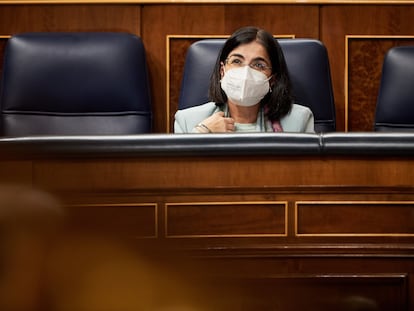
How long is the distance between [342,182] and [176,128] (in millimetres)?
626

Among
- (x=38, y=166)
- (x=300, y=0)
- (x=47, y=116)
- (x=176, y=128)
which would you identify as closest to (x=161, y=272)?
(x=38, y=166)

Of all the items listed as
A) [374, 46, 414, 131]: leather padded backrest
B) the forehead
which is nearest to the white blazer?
the forehead

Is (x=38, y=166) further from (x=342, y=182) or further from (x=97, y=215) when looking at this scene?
(x=342, y=182)

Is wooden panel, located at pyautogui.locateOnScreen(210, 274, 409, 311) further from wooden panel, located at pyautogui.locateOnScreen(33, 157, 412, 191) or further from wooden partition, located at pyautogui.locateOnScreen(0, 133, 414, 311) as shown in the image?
wooden panel, located at pyautogui.locateOnScreen(33, 157, 412, 191)

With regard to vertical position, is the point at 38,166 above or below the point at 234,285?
above

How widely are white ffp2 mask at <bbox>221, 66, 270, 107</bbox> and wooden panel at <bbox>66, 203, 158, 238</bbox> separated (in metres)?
0.58

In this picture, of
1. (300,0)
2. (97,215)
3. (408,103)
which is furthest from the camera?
(300,0)

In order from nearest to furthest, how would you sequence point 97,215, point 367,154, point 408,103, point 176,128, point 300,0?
1. point 97,215
2. point 367,154
3. point 176,128
4. point 408,103
5. point 300,0

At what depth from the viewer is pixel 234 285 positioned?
31.7 inches

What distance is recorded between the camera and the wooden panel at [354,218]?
2.79 feet

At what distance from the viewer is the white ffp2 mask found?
4.44 feet

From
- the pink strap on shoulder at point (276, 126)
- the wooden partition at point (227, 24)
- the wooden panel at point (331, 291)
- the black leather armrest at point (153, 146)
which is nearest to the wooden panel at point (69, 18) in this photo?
the wooden partition at point (227, 24)

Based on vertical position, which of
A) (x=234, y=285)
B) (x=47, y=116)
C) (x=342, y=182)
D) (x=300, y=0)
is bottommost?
(x=234, y=285)

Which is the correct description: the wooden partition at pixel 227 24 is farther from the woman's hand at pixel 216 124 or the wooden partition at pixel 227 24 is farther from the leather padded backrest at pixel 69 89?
the woman's hand at pixel 216 124
